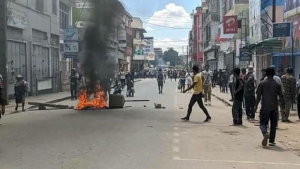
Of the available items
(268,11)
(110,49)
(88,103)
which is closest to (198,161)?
(88,103)

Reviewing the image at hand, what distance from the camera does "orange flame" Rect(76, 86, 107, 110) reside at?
53.9 ft

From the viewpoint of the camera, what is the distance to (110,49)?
17.8m

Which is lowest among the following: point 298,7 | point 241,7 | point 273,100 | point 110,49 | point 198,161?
point 198,161

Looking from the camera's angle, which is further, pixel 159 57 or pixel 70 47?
pixel 159 57

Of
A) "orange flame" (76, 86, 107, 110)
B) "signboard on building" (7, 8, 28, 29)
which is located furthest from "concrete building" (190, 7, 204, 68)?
"orange flame" (76, 86, 107, 110)

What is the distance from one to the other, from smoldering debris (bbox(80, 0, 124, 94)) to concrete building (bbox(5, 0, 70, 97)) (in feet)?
16.3

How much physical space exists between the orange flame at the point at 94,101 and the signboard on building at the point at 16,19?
7559 mm

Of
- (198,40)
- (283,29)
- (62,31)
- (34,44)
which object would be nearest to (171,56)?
(198,40)

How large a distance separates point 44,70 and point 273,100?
71.1ft

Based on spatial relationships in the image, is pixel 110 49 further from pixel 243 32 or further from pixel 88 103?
pixel 243 32

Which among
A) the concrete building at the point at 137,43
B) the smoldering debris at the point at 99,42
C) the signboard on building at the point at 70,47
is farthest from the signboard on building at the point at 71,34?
the concrete building at the point at 137,43

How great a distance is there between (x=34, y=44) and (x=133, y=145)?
19090mm

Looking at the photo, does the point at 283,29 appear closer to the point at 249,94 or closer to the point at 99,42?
the point at 249,94

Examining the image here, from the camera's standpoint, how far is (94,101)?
1677 cm
